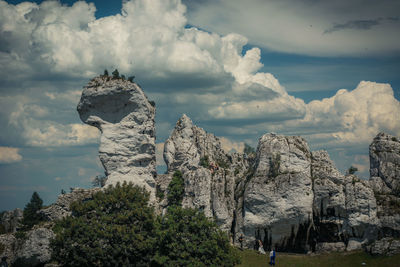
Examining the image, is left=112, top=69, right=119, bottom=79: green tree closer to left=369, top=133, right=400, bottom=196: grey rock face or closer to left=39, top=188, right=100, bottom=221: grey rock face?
left=39, top=188, right=100, bottom=221: grey rock face

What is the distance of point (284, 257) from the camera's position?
1957 inches

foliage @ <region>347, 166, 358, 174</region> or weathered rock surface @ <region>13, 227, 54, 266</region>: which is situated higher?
foliage @ <region>347, 166, 358, 174</region>

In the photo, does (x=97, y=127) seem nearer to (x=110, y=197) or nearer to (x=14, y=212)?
(x=110, y=197)

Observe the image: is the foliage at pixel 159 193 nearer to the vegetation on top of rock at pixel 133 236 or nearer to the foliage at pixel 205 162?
the foliage at pixel 205 162

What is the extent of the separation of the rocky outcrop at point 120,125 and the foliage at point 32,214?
1514cm

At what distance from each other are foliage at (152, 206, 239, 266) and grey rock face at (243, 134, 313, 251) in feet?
42.2

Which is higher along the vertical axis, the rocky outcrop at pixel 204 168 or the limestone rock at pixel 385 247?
the rocky outcrop at pixel 204 168

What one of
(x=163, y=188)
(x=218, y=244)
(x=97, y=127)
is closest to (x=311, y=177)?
(x=218, y=244)

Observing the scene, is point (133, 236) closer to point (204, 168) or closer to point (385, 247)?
point (204, 168)

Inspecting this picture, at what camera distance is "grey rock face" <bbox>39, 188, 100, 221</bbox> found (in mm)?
57656

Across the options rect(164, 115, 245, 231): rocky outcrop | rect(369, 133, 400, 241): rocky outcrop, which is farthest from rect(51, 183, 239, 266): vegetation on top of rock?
rect(369, 133, 400, 241): rocky outcrop

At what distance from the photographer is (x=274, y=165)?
185ft

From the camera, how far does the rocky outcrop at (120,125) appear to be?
201 ft

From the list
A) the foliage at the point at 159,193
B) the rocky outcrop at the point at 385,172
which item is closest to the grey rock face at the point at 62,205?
the foliage at the point at 159,193
